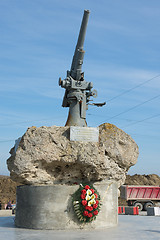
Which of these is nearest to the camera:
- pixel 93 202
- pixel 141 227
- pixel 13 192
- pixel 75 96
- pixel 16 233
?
pixel 16 233

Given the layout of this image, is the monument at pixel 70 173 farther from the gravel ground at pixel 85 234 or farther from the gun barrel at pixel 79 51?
the gun barrel at pixel 79 51

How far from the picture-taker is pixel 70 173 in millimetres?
12320

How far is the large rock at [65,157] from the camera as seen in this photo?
11.7m

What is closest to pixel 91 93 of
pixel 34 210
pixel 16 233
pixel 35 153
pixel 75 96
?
pixel 75 96

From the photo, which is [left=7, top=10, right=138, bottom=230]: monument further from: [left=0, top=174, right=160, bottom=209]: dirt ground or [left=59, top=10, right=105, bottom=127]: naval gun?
[left=0, top=174, right=160, bottom=209]: dirt ground

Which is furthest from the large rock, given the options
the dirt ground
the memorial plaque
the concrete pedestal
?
the dirt ground

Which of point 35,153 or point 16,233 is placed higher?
point 35,153

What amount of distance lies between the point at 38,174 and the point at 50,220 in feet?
5.14

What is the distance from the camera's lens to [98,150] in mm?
11969

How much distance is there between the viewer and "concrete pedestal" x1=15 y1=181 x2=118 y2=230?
37.3 ft

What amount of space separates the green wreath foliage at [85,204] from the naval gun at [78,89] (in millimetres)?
2675

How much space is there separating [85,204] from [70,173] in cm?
137

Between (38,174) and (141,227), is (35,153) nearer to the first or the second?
(38,174)

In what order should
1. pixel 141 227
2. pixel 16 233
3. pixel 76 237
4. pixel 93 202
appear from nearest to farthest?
pixel 76 237 → pixel 16 233 → pixel 93 202 → pixel 141 227
